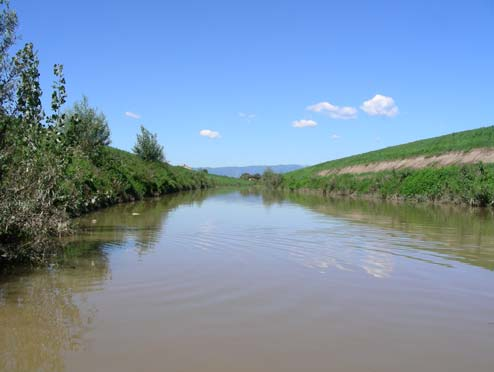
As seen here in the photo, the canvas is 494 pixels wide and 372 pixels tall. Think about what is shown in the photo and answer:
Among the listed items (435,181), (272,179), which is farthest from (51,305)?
(272,179)

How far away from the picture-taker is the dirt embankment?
4583 centimetres

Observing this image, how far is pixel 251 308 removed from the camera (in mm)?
8062

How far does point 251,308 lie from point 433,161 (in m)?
49.4

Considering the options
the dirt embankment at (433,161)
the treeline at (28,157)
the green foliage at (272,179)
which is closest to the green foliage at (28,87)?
the treeline at (28,157)

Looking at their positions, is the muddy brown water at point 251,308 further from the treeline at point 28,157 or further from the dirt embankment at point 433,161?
the dirt embankment at point 433,161

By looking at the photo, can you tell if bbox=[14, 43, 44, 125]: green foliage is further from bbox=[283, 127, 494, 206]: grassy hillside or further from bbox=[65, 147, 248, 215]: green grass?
bbox=[283, 127, 494, 206]: grassy hillside

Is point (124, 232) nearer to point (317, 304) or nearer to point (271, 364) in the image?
point (317, 304)

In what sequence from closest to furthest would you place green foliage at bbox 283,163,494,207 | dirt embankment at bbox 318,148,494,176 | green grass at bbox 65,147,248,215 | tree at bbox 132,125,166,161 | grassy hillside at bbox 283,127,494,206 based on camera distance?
green grass at bbox 65,147,248,215, green foliage at bbox 283,163,494,207, grassy hillside at bbox 283,127,494,206, dirt embankment at bbox 318,148,494,176, tree at bbox 132,125,166,161

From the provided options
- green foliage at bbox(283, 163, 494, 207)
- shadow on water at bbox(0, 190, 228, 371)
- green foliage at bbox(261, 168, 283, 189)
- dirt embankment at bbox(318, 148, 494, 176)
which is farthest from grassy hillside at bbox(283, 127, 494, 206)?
shadow on water at bbox(0, 190, 228, 371)

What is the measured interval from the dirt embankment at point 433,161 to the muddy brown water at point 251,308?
3492 centimetres

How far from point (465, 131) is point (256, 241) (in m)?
59.3

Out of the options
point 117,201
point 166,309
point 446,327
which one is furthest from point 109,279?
point 117,201

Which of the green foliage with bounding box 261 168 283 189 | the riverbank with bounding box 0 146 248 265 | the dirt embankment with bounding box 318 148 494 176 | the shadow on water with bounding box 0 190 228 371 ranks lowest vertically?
the shadow on water with bounding box 0 190 228 371

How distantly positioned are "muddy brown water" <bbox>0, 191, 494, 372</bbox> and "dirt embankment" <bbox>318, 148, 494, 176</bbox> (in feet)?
115
